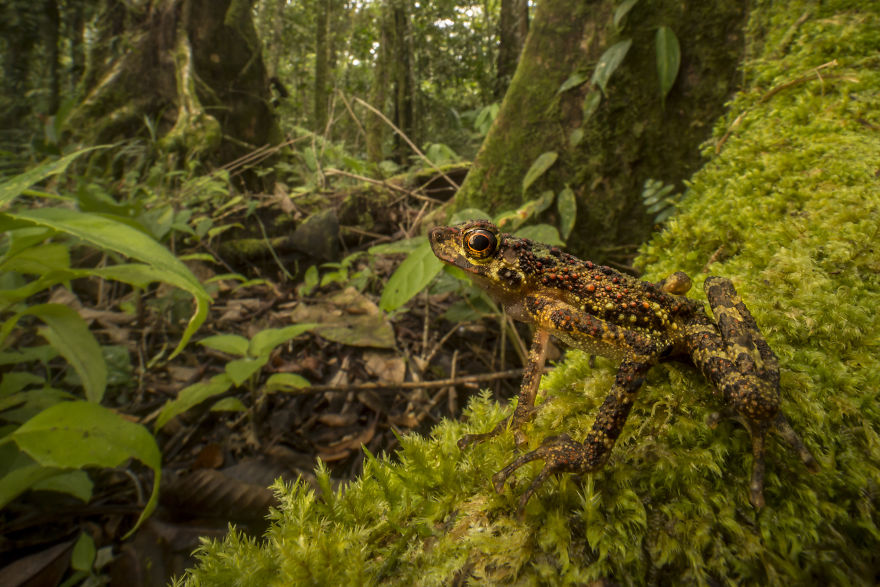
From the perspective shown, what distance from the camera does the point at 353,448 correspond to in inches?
125

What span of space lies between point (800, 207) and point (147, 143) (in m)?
8.35

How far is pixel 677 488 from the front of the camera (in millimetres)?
1201

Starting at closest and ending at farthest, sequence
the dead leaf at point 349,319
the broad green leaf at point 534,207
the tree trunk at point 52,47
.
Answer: the broad green leaf at point 534,207 → the dead leaf at point 349,319 → the tree trunk at point 52,47

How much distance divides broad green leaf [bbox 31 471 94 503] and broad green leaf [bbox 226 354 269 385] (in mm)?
870

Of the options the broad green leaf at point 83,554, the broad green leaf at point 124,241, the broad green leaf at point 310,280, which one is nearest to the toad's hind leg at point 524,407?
the broad green leaf at point 124,241

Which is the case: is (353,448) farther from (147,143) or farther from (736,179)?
(147,143)

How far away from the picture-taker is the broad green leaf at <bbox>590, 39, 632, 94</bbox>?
3434 mm

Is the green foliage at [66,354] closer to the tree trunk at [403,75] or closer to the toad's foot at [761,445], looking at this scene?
the toad's foot at [761,445]

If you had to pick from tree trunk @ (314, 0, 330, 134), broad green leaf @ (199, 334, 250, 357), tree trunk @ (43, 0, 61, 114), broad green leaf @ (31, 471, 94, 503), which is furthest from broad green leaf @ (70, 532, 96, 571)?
tree trunk @ (314, 0, 330, 134)

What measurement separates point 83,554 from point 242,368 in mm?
1210

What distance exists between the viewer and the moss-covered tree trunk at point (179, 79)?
261 inches

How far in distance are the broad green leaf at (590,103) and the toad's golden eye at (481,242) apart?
259 centimetres

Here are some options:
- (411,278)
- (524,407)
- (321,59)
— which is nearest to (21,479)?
(411,278)

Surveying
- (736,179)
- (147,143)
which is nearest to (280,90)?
(147,143)
